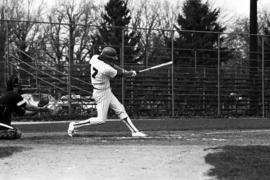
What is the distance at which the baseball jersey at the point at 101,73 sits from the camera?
1224 centimetres

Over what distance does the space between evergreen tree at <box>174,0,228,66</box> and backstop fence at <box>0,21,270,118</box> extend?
75 millimetres

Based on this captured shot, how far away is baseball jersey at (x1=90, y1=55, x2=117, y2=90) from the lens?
40.2ft

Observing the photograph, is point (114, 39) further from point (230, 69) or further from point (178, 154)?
point (178, 154)

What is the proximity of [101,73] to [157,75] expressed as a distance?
1444 centimetres

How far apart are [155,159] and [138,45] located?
19.6 metres

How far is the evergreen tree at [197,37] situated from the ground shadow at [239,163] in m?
17.5

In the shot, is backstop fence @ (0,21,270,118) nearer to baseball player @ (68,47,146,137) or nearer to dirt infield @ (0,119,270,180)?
baseball player @ (68,47,146,137)

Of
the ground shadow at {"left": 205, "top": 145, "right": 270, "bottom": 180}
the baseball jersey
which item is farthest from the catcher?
the ground shadow at {"left": 205, "top": 145, "right": 270, "bottom": 180}

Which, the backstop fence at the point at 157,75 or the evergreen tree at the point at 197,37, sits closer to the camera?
the backstop fence at the point at 157,75

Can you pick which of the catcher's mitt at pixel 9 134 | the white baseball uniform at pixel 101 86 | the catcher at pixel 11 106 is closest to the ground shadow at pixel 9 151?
the catcher's mitt at pixel 9 134

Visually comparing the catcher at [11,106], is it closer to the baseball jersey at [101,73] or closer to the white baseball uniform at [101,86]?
the white baseball uniform at [101,86]

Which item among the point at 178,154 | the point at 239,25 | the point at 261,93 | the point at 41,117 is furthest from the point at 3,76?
the point at 239,25

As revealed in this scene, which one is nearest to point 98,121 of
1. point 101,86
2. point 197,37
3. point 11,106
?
point 101,86

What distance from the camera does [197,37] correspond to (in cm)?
3244
